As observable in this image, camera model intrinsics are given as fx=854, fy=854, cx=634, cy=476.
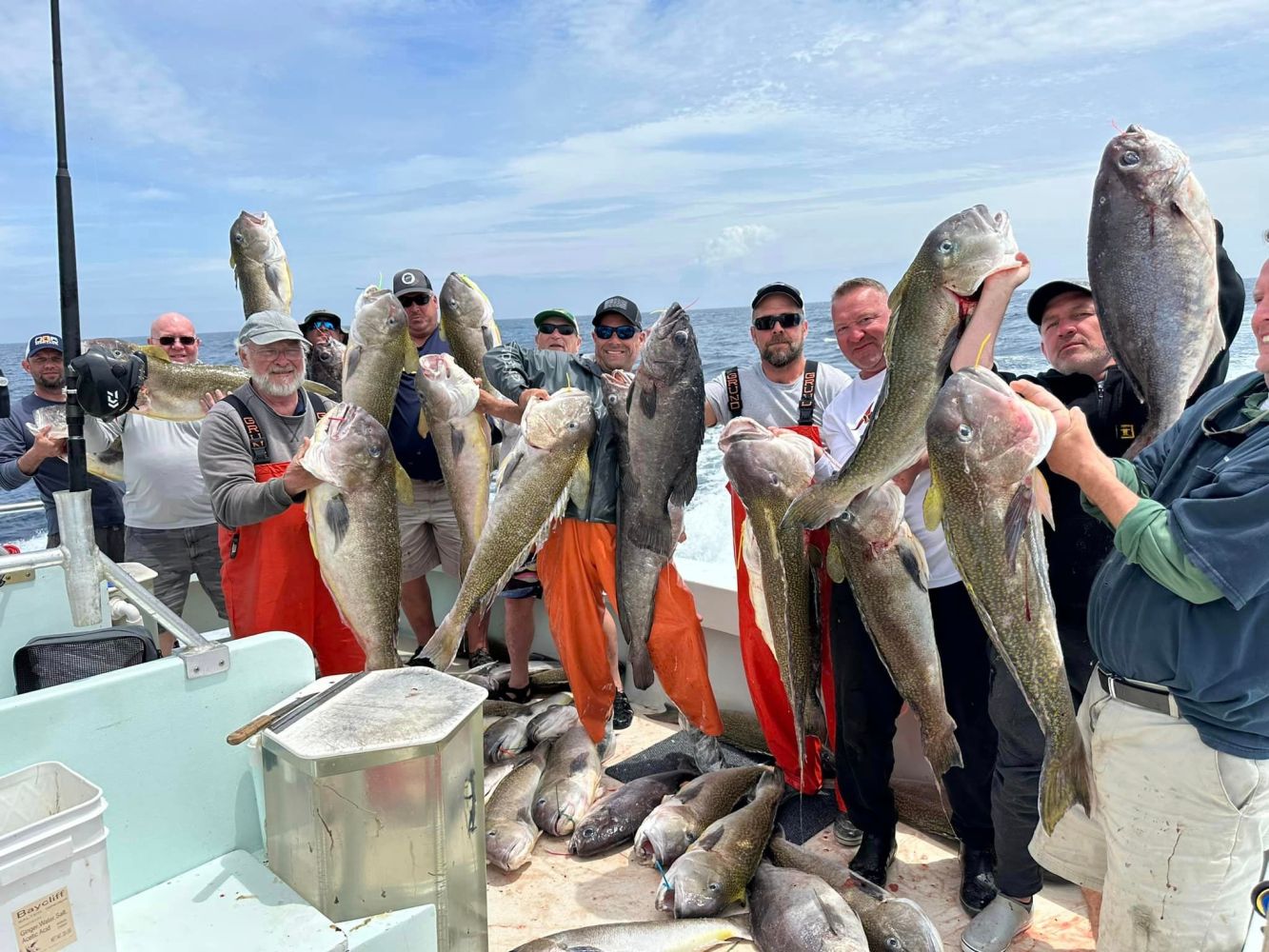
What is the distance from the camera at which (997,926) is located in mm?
3123

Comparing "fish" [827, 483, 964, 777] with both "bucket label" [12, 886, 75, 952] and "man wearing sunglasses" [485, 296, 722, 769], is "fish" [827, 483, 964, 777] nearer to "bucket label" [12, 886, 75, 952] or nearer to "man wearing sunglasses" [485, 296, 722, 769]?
"man wearing sunglasses" [485, 296, 722, 769]

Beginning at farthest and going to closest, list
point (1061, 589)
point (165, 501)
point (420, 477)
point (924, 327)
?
point (165, 501), point (420, 477), point (1061, 589), point (924, 327)

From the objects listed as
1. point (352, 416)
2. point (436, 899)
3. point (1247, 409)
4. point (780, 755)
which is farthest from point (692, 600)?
point (1247, 409)

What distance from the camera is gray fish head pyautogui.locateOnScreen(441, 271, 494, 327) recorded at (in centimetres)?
481

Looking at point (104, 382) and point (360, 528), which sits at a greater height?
point (104, 382)

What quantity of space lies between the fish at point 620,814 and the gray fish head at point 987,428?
96.4 inches

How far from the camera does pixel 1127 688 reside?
235 centimetres

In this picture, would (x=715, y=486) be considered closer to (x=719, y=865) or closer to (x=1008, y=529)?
(x=719, y=865)

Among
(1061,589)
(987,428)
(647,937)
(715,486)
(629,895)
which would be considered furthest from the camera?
(715,486)

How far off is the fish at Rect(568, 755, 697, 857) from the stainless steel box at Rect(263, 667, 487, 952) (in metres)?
1.29

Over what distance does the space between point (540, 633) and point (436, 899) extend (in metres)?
3.73

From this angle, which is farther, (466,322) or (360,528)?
(466,322)

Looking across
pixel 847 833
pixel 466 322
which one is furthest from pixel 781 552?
pixel 466 322

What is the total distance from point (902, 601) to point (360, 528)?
7.90 ft
